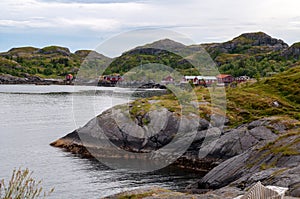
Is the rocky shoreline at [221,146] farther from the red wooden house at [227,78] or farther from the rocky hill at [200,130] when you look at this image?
the red wooden house at [227,78]

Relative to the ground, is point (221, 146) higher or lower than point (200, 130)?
lower

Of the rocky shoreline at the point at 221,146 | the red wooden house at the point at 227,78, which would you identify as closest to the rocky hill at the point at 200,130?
the rocky shoreline at the point at 221,146

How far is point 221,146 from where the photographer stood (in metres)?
63.3

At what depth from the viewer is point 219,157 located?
62.1 meters

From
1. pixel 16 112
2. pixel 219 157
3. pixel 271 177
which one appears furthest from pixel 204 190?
pixel 16 112

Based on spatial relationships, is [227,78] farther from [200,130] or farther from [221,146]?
[221,146]

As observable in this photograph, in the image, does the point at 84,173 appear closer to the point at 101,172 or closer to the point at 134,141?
the point at 101,172

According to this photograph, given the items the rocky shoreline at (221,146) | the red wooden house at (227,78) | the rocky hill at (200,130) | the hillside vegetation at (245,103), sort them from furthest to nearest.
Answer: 1. the red wooden house at (227,78)
2. the hillside vegetation at (245,103)
3. the rocky hill at (200,130)
4. the rocky shoreline at (221,146)

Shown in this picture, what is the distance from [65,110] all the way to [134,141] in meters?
63.9

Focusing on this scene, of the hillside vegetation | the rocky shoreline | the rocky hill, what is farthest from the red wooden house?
the rocky shoreline

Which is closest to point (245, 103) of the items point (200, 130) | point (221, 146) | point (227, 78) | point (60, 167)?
point (200, 130)

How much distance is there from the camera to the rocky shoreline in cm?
3784

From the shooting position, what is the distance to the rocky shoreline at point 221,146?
37.8 meters

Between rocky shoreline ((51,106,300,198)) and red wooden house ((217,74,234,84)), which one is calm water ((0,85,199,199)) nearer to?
rocky shoreline ((51,106,300,198))
